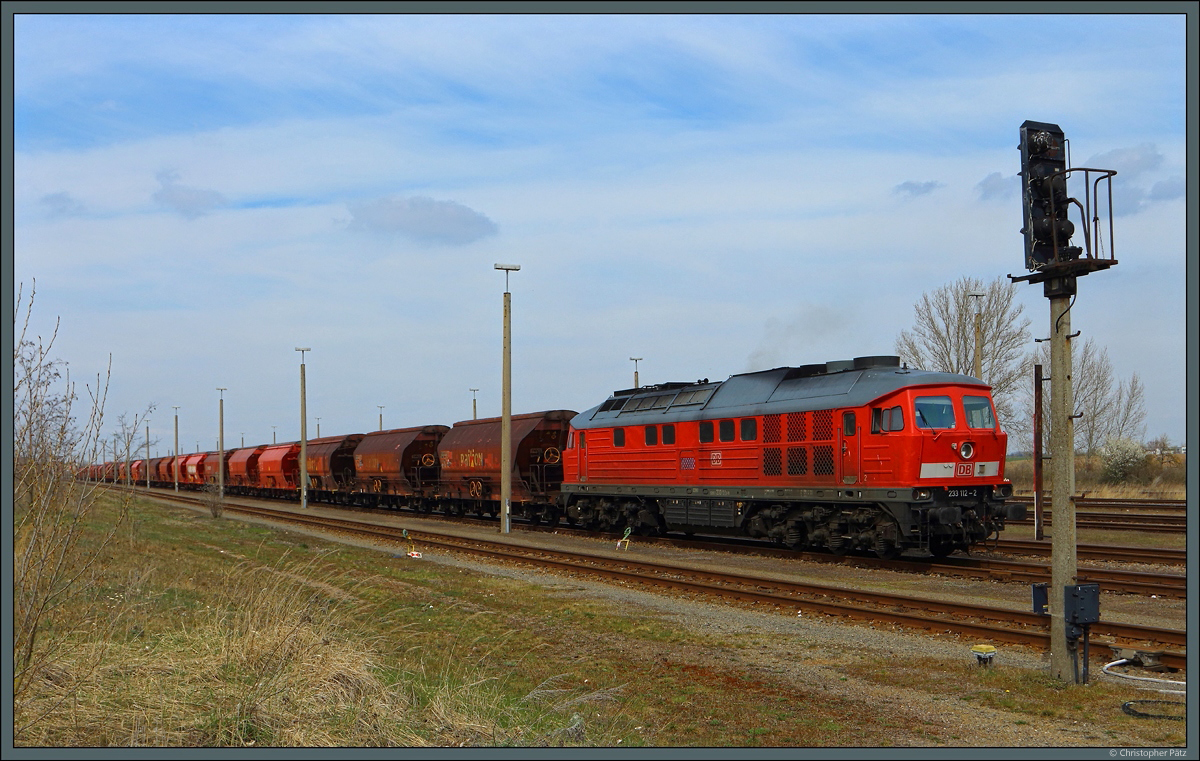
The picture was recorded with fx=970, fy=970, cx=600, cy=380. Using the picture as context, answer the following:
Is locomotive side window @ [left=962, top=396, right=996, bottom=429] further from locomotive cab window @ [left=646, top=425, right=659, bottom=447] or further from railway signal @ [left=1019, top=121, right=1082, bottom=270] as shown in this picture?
railway signal @ [left=1019, top=121, right=1082, bottom=270]

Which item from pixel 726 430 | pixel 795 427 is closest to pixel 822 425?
pixel 795 427

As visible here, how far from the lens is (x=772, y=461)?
22.0 metres

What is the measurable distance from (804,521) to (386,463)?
27028 mm

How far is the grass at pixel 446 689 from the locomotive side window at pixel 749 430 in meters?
9.38

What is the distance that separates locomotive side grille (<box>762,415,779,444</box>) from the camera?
21953 millimetres

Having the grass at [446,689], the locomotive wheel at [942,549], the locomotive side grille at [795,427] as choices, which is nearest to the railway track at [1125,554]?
the locomotive wheel at [942,549]

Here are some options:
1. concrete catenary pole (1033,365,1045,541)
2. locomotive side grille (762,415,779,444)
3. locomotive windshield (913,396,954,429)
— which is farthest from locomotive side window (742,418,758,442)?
concrete catenary pole (1033,365,1045,541)

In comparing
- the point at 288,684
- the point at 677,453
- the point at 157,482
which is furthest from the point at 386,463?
the point at 157,482

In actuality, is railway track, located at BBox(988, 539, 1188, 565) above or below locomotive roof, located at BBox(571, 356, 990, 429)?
below

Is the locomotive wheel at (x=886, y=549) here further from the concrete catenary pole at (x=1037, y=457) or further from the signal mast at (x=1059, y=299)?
the signal mast at (x=1059, y=299)

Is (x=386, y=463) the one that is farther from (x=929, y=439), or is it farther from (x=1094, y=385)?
(x=1094, y=385)

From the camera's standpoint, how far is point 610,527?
2952cm

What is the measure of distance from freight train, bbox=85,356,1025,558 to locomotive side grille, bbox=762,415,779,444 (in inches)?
1.6

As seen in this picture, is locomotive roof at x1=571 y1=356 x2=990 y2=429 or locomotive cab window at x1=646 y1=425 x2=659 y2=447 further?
locomotive cab window at x1=646 y1=425 x2=659 y2=447
